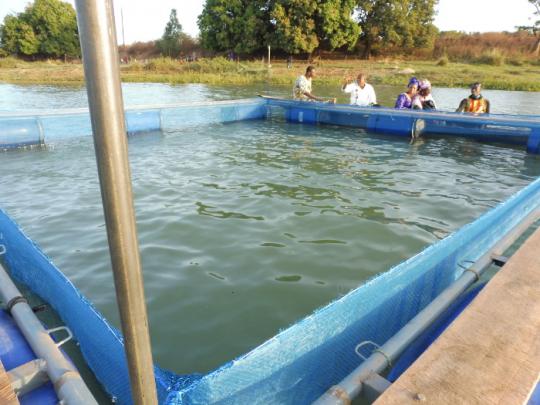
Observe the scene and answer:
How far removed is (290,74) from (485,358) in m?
27.8

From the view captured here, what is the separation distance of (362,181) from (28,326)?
16.4ft

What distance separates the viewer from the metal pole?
2.34 feet

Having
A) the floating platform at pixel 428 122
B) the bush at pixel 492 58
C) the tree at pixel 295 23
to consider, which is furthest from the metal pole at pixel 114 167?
the bush at pixel 492 58

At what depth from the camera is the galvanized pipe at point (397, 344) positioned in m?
1.53

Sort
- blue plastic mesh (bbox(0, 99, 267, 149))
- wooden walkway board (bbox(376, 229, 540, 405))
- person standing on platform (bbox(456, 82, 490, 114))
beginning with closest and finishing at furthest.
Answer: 1. wooden walkway board (bbox(376, 229, 540, 405))
2. blue plastic mesh (bbox(0, 99, 267, 149))
3. person standing on platform (bbox(456, 82, 490, 114))

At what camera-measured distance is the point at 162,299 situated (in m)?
3.14

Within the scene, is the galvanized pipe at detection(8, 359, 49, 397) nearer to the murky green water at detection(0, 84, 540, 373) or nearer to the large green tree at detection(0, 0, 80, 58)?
the murky green water at detection(0, 84, 540, 373)

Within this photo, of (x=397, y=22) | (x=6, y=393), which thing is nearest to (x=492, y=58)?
(x=397, y=22)

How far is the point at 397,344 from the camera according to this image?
185cm

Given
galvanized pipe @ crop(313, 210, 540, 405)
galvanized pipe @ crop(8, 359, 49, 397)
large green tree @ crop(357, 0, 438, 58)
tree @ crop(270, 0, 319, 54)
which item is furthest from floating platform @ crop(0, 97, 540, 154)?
large green tree @ crop(357, 0, 438, 58)

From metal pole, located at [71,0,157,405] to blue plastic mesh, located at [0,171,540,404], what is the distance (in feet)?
1.81

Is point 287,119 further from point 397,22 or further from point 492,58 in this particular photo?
point 397,22

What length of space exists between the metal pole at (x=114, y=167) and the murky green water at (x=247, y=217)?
5.62 ft

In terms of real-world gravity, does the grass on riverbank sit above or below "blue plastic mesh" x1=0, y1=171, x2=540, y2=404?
above
